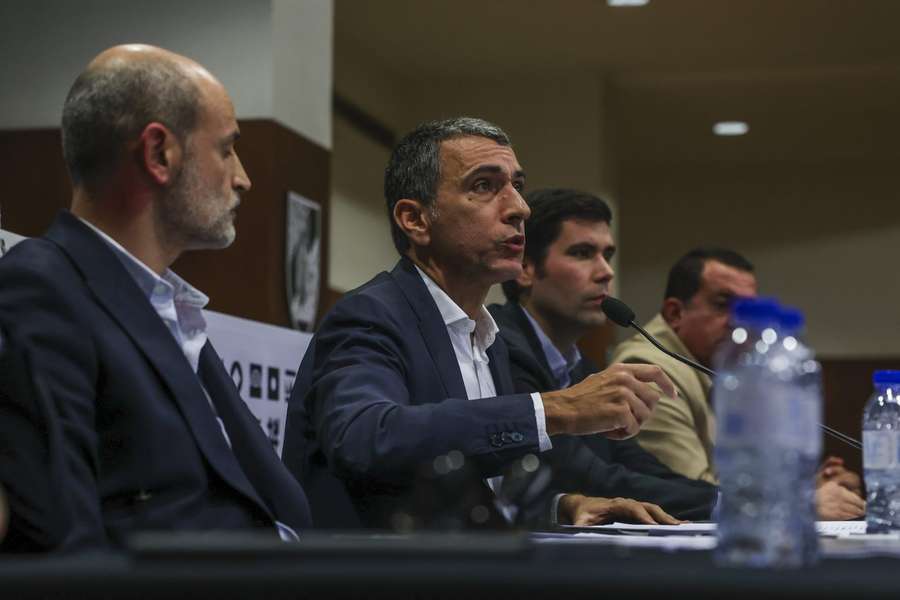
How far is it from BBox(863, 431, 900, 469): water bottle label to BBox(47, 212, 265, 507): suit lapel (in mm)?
697

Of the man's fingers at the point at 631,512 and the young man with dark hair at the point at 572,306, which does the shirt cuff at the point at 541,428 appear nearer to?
the man's fingers at the point at 631,512

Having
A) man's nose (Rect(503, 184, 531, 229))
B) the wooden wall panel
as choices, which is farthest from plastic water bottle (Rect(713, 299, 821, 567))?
the wooden wall panel

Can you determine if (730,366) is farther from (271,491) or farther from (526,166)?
(526,166)

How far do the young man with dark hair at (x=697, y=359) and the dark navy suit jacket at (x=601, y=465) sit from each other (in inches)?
4.5

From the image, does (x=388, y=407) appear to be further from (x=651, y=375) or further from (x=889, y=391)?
(x=889, y=391)

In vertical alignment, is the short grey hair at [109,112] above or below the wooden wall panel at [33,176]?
below

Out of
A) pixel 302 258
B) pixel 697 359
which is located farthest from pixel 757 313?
pixel 302 258

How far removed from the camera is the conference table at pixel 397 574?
727 mm

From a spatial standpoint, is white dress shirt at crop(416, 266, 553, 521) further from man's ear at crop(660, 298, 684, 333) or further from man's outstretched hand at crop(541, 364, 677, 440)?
man's ear at crop(660, 298, 684, 333)

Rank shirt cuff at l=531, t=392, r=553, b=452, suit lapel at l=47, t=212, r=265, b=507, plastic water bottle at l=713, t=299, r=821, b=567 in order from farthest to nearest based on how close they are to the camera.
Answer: shirt cuff at l=531, t=392, r=553, b=452 → suit lapel at l=47, t=212, r=265, b=507 → plastic water bottle at l=713, t=299, r=821, b=567

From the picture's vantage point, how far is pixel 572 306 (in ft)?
10.2

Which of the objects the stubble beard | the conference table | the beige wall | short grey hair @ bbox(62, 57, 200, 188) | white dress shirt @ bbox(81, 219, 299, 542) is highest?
the beige wall

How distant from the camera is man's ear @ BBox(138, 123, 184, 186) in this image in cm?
145

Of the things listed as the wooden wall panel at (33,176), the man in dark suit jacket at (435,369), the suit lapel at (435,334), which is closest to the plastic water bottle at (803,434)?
the man in dark suit jacket at (435,369)
